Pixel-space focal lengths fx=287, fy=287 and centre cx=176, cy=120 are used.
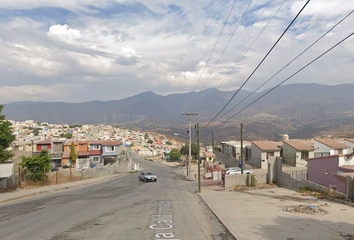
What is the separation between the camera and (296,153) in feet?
148

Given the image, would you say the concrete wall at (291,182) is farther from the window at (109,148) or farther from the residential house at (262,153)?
the window at (109,148)

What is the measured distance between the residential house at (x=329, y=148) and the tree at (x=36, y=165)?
126 ft

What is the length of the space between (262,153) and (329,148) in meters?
9.73

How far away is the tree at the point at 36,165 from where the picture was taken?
94.7 ft

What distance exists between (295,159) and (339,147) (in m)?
6.44

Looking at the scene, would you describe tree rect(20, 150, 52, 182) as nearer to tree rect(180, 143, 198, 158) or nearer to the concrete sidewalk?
the concrete sidewalk

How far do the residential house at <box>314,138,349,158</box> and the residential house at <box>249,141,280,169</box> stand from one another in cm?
601

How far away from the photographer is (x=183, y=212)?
16.5m

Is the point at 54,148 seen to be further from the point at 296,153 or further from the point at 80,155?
the point at 296,153

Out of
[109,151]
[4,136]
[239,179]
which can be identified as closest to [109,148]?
[109,151]

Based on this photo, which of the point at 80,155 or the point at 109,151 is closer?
the point at 80,155

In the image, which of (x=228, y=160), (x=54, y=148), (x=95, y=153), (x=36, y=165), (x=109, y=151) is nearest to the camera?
(x=36, y=165)

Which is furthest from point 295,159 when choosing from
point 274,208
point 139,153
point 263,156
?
point 139,153

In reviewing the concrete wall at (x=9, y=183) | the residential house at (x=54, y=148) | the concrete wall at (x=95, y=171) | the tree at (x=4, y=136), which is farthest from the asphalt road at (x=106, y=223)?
the residential house at (x=54, y=148)
